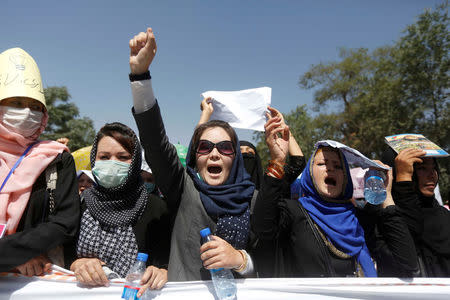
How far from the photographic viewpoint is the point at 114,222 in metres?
2.22

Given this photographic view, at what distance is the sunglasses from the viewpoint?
235cm

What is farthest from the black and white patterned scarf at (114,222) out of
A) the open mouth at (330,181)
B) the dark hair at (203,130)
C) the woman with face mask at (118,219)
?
the open mouth at (330,181)

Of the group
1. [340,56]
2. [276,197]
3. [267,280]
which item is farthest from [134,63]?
[340,56]

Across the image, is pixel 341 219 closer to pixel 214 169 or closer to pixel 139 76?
pixel 214 169

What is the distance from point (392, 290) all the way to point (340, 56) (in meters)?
33.1

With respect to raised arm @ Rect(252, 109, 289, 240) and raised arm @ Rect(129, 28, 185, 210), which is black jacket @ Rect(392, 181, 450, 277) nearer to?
raised arm @ Rect(252, 109, 289, 240)

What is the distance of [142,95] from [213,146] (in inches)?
25.4

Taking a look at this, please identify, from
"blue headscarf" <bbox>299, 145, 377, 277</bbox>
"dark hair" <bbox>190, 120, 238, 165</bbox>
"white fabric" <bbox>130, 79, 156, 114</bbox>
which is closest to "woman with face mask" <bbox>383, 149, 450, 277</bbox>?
"blue headscarf" <bbox>299, 145, 377, 277</bbox>

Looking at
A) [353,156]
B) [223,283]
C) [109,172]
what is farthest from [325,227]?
[109,172]

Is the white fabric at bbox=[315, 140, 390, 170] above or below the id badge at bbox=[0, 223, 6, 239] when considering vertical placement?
A: above

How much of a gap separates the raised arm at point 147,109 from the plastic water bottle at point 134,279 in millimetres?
517

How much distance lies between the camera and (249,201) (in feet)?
7.84

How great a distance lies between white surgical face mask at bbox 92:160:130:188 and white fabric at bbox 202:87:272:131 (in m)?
1.19

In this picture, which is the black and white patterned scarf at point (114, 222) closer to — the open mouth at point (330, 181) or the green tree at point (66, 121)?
the open mouth at point (330, 181)
